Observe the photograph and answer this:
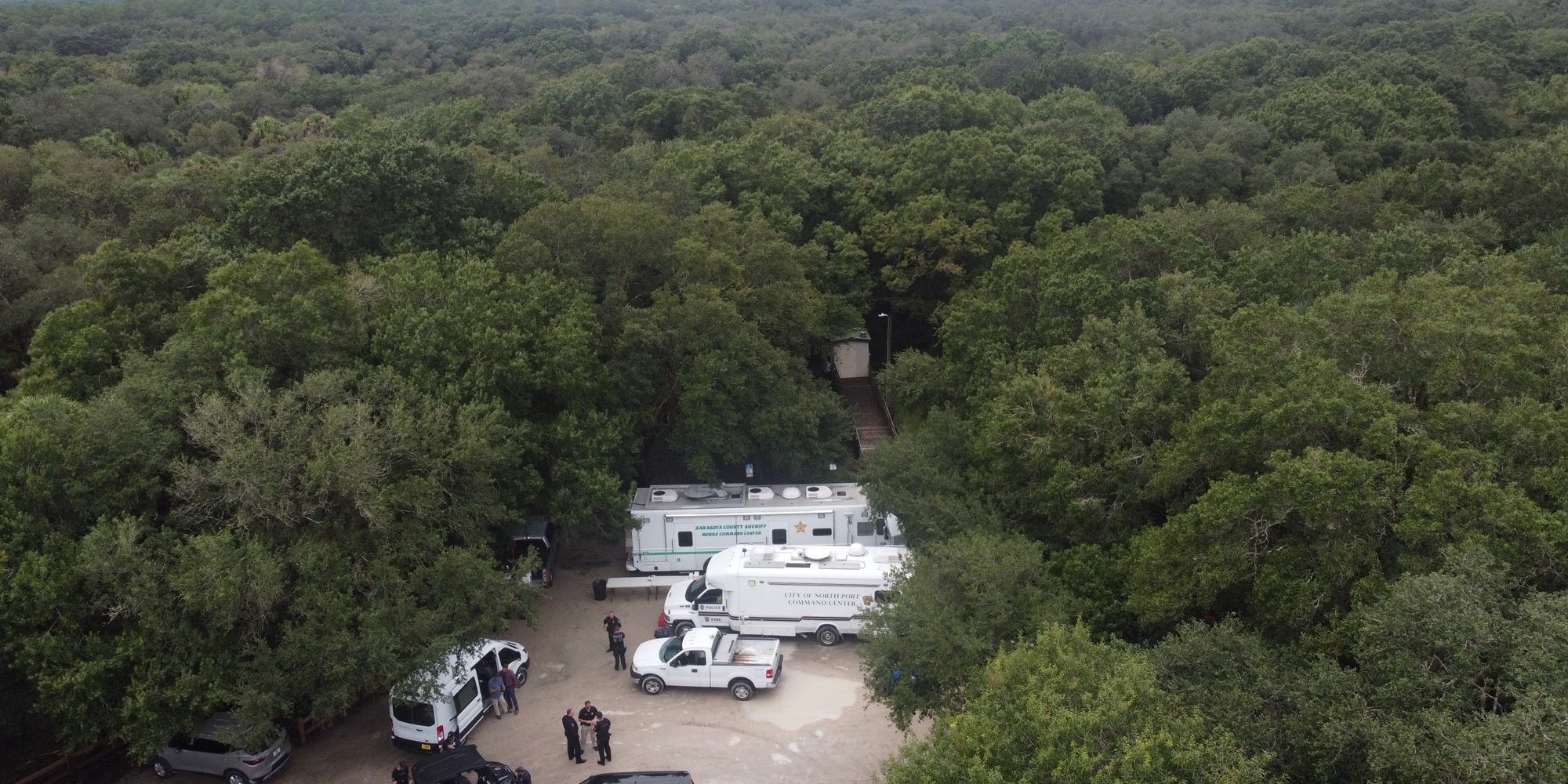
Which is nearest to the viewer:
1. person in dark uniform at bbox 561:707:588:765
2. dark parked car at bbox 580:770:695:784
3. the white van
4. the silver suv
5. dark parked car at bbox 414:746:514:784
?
dark parked car at bbox 580:770:695:784

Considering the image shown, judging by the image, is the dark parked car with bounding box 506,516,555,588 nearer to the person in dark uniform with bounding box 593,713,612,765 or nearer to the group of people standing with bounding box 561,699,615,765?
the group of people standing with bounding box 561,699,615,765

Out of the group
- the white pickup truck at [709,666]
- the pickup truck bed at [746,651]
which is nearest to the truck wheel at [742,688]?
the white pickup truck at [709,666]

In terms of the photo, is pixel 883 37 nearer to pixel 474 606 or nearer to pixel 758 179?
pixel 758 179

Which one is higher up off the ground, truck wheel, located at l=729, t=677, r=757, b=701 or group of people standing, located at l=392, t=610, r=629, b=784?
group of people standing, located at l=392, t=610, r=629, b=784

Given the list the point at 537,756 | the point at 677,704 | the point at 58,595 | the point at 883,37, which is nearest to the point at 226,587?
the point at 58,595

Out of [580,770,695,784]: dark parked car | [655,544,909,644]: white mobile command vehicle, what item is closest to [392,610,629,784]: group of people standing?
[580,770,695,784]: dark parked car

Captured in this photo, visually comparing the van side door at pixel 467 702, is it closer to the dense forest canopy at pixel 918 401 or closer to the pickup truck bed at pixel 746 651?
the dense forest canopy at pixel 918 401
